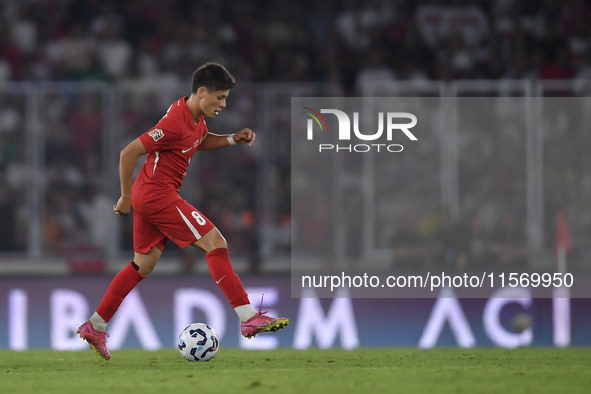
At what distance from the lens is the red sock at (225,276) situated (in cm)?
578

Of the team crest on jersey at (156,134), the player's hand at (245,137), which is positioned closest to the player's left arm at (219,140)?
the player's hand at (245,137)

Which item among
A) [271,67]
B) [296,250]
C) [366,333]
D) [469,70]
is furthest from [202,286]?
[469,70]

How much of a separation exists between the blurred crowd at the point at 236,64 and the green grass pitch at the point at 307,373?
7.93 feet

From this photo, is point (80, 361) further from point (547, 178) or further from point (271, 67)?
point (271, 67)

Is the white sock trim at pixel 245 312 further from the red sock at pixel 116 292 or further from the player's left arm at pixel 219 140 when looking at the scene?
the player's left arm at pixel 219 140

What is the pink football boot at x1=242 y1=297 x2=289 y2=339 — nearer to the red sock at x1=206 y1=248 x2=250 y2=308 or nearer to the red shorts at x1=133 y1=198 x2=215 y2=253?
the red sock at x1=206 y1=248 x2=250 y2=308

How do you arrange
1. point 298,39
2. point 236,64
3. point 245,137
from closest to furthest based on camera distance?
point 245,137 < point 236,64 < point 298,39

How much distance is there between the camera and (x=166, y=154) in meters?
5.88

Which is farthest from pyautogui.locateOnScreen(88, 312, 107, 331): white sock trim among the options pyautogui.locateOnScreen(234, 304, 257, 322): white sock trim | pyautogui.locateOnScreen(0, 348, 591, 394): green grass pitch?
pyautogui.locateOnScreen(234, 304, 257, 322): white sock trim

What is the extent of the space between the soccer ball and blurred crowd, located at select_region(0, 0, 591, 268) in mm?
3271

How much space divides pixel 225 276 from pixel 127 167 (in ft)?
3.12

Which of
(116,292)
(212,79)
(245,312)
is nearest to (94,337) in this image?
(116,292)

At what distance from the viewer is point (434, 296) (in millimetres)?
8906

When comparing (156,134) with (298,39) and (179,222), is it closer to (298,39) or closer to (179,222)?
(179,222)
